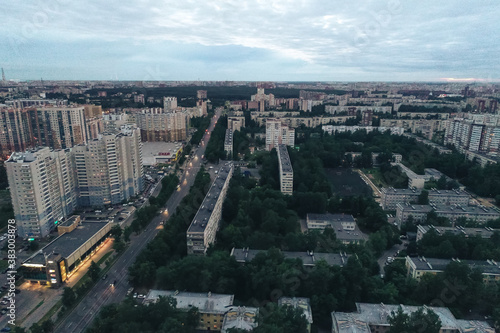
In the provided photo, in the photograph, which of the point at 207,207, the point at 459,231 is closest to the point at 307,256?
the point at 207,207

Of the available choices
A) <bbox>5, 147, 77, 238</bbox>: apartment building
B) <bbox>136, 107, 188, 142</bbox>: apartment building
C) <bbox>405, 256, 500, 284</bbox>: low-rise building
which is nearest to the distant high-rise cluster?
<bbox>405, 256, 500, 284</bbox>: low-rise building

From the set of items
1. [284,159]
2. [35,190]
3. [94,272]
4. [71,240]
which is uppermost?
[35,190]

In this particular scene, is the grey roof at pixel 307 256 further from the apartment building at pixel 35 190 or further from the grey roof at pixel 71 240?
the apartment building at pixel 35 190

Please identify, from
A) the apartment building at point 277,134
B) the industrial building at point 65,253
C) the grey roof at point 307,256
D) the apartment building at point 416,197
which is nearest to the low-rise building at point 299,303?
the grey roof at point 307,256

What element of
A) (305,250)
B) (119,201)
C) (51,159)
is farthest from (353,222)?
(51,159)

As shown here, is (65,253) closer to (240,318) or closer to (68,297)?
(68,297)

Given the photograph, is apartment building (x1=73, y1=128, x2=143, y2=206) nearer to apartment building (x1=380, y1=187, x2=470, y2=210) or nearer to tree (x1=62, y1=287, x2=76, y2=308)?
tree (x1=62, y1=287, x2=76, y2=308)
